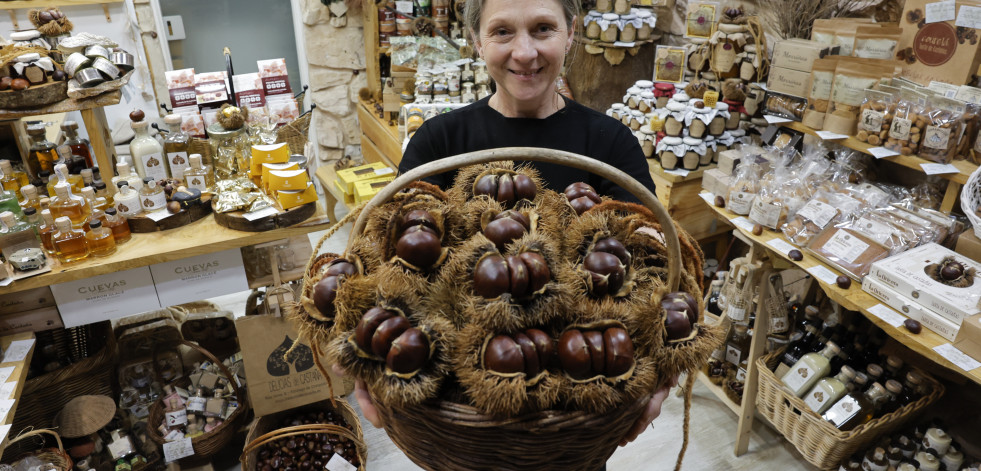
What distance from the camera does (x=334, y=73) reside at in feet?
14.1

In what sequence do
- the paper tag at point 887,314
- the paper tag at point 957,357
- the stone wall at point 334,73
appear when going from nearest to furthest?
the paper tag at point 957,357 < the paper tag at point 887,314 < the stone wall at point 334,73

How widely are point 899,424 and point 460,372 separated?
6.82 feet

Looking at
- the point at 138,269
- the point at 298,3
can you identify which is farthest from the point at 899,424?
the point at 298,3

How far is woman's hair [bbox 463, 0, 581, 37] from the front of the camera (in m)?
1.37

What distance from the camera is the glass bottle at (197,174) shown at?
2057 mm

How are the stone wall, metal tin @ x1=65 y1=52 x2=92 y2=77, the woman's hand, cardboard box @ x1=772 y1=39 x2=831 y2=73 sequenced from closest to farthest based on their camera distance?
the woman's hand → metal tin @ x1=65 y1=52 x2=92 y2=77 → cardboard box @ x1=772 y1=39 x2=831 y2=73 → the stone wall

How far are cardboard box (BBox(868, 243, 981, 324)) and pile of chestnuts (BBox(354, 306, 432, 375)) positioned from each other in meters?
1.58

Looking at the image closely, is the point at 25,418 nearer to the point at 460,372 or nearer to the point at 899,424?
the point at 460,372

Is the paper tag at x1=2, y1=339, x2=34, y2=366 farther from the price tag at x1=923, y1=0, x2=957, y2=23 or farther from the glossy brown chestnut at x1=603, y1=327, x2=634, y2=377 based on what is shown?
the price tag at x1=923, y1=0, x2=957, y2=23

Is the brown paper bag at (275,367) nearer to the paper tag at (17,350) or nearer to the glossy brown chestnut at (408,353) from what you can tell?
the paper tag at (17,350)

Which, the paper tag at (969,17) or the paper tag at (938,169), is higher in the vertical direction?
the paper tag at (969,17)

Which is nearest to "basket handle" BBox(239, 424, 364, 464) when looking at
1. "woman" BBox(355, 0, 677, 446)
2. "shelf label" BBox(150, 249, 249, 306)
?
"shelf label" BBox(150, 249, 249, 306)

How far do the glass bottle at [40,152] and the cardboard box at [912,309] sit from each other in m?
2.77

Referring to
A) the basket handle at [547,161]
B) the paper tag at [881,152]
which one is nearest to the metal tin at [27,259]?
the basket handle at [547,161]
